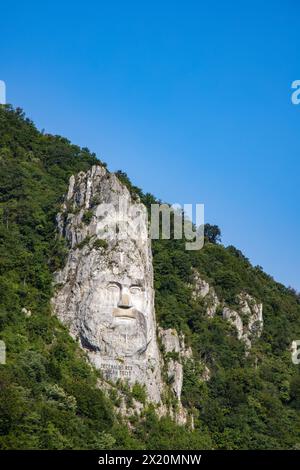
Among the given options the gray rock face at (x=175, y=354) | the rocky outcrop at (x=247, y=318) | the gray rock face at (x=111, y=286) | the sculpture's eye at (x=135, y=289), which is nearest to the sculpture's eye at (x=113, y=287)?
the gray rock face at (x=111, y=286)

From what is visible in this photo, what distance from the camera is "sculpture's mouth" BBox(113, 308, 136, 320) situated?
68.2 metres

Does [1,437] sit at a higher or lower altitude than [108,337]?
lower

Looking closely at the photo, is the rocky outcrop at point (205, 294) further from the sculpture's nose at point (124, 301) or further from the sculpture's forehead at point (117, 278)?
the sculpture's nose at point (124, 301)

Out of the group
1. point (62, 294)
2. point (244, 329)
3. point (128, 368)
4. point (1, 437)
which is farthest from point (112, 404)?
point (244, 329)

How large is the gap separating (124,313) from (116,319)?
652 mm

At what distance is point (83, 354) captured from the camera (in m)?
67.4

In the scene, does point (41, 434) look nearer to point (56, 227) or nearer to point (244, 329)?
point (56, 227)

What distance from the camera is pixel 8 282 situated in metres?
69.6

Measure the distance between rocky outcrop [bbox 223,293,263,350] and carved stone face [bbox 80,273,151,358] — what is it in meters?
16.4

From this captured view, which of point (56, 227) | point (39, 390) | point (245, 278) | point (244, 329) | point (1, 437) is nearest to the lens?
point (1, 437)

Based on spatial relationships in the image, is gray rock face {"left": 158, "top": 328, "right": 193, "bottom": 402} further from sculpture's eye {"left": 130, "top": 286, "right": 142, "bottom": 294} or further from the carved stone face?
sculpture's eye {"left": 130, "top": 286, "right": 142, "bottom": 294}

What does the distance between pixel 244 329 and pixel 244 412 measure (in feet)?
35.5

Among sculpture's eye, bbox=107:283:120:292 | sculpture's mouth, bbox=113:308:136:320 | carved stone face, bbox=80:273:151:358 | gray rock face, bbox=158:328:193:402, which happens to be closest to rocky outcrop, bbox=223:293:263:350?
gray rock face, bbox=158:328:193:402

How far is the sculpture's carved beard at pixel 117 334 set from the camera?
67688mm
